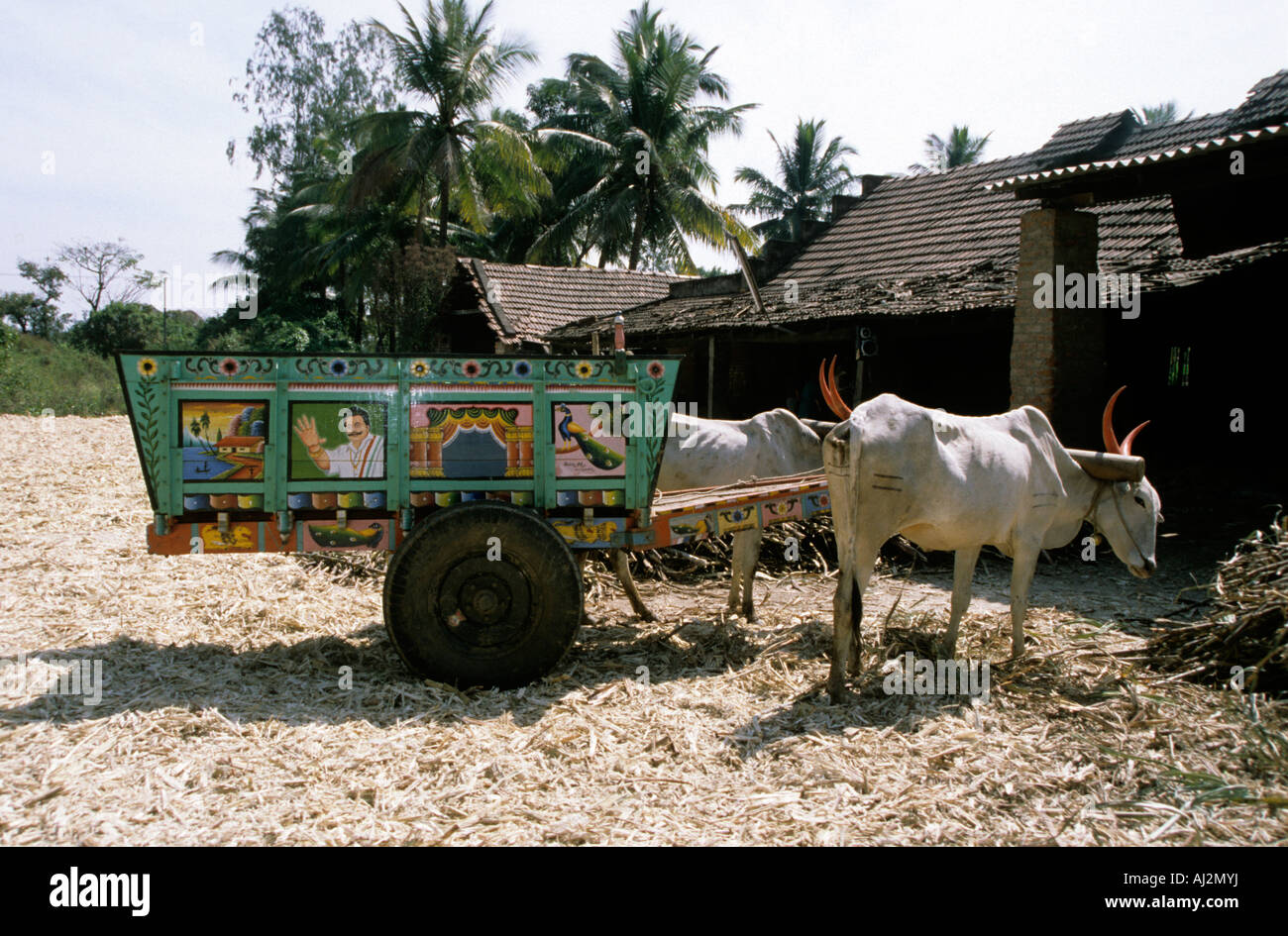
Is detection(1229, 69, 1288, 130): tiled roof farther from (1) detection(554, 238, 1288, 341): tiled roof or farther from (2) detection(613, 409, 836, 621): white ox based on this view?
(2) detection(613, 409, 836, 621): white ox

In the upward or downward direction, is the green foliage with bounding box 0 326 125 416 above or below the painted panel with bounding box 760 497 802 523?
above

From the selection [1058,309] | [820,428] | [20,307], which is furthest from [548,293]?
[20,307]

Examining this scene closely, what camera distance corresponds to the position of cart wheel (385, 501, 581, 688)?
4.64 metres

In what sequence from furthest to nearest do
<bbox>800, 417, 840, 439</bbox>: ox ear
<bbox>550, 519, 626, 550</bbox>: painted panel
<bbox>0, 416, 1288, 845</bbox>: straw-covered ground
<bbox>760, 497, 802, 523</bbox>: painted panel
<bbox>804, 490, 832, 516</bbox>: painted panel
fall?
<bbox>800, 417, 840, 439</bbox>: ox ear
<bbox>804, 490, 832, 516</bbox>: painted panel
<bbox>760, 497, 802, 523</bbox>: painted panel
<bbox>550, 519, 626, 550</bbox>: painted panel
<bbox>0, 416, 1288, 845</bbox>: straw-covered ground

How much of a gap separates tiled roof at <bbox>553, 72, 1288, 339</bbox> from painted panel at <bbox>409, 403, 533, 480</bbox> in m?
5.93

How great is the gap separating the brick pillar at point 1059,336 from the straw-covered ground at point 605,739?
9.15 ft

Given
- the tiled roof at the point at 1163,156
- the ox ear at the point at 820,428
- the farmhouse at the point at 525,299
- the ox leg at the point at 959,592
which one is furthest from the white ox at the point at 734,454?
the farmhouse at the point at 525,299

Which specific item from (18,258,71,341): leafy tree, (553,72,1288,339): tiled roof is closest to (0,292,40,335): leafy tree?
(18,258,71,341): leafy tree

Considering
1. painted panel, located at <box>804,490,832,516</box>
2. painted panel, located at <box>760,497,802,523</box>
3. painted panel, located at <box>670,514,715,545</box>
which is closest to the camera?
painted panel, located at <box>670,514,715,545</box>

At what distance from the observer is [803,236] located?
15.2 metres

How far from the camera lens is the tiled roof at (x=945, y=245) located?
9.97m

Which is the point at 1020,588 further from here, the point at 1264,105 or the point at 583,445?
the point at 1264,105

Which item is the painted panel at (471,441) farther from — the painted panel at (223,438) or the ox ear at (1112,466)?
the ox ear at (1112,466)

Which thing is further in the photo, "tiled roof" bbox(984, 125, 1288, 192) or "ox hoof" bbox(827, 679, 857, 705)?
"tiled roof" bbox(984, 125, 1288, 192)
